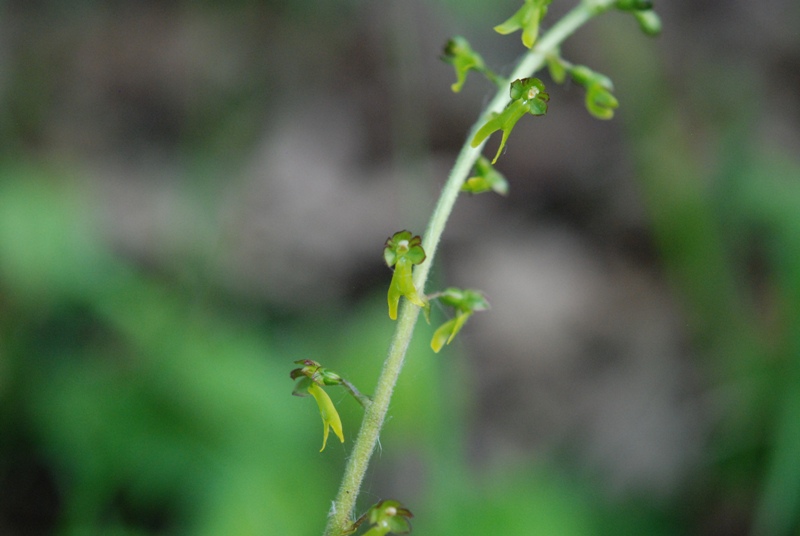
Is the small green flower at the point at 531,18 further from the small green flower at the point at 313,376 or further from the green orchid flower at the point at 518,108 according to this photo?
the small green flower at the point at 313,376

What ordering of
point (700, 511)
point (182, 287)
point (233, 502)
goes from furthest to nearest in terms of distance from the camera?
point (182, 287), point (700, 511), point (233, 502)

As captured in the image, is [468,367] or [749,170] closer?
[749,170]

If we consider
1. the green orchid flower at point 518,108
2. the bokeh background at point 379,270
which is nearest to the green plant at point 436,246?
the green orchid flower at point 518,108

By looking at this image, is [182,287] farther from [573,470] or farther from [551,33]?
[551,33]

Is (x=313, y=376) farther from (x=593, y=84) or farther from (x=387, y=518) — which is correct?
(x=593, y=84)

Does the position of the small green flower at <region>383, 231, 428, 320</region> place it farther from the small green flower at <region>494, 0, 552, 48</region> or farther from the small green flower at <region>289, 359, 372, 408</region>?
the small green flower at <region>494, 0, 552, 48</region>

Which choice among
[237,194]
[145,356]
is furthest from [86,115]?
[145,356]

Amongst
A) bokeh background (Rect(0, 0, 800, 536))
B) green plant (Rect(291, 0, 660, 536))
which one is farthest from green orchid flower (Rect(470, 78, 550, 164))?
bokeh background (Rect(0, 0, 800, 536))
